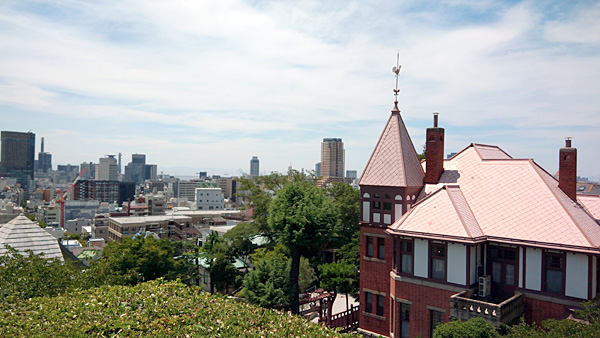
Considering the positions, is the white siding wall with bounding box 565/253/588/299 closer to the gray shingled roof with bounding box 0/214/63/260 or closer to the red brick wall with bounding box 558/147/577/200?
the red brick wall with bounding box 558/147/577/200

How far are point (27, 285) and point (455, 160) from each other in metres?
23.3

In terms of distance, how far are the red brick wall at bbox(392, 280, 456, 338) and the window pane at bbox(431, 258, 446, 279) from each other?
662 millimetres

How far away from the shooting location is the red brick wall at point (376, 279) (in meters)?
23.8

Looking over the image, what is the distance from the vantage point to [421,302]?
21062 mm

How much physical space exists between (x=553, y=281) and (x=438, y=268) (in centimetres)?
488

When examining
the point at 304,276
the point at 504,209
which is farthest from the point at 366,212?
the point at 304,276

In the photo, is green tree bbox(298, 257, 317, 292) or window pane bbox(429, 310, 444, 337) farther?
green tree bbox(298, 257, 317, 292)

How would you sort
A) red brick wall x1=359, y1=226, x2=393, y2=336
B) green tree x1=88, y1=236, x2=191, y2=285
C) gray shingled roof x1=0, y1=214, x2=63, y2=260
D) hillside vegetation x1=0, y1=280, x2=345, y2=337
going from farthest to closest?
1. green tree x1=88, y1=236, x2=191, y2=285
2. gray shingled roof x1=0, y1=214, x2=63, y2=260
3. red brick wall x1=359, y1=226, x2=393, y2=336
4. hillside vegetation x1=0, y1=280, x2=345, y2=337

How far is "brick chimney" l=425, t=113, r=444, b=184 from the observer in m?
25.3

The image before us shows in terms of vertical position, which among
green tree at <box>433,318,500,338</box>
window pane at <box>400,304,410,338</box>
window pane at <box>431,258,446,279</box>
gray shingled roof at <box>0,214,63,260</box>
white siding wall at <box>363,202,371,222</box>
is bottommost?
window pane at <box>400,304,410,338</box>

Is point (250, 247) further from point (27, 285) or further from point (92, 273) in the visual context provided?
point (27, 285)

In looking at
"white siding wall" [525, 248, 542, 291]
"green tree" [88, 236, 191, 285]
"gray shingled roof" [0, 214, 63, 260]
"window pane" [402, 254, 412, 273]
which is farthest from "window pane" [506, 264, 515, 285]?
"gray shingled roof" [0, 214, 63, 260]

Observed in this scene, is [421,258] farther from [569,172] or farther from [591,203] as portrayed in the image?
[591,203]

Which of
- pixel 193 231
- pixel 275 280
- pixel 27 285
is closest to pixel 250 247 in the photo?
pixel 275 280
